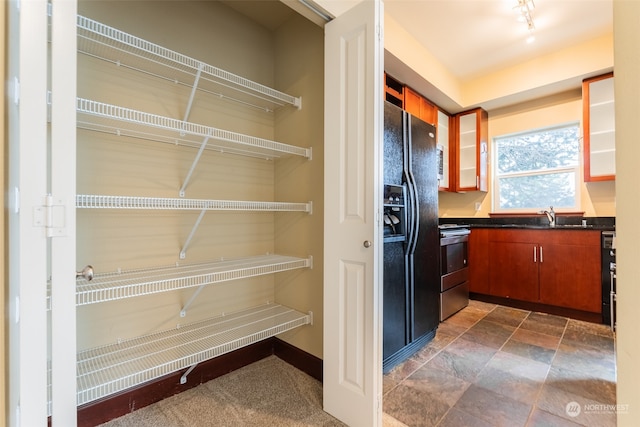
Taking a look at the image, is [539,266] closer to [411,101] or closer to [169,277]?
[411,101]

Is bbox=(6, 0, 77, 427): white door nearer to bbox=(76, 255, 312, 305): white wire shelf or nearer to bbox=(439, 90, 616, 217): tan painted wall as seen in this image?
bbox=(76, 255, 312, 305): white wire shelf

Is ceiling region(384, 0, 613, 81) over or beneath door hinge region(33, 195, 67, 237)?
over

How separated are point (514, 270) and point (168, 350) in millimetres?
3547

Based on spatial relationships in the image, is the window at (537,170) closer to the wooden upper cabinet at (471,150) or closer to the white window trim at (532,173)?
the white window trim at (532,173)

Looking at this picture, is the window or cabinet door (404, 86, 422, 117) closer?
cabinet door (404, 86, 422, 117)

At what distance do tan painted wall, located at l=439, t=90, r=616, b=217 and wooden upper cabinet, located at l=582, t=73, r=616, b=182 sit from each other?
293mm

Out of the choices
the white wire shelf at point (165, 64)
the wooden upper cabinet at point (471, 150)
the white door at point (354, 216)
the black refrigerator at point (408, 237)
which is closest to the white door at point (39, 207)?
the white wire shelf at point (165, 64)

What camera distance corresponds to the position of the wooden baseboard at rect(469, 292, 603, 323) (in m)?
2.90

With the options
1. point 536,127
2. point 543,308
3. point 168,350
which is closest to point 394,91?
point 536,127

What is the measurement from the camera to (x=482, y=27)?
266 centimetres

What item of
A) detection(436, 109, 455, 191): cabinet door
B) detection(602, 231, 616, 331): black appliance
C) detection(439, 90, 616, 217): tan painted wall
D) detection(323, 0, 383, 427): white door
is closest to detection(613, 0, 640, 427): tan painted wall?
detection(323, 0, 383, 427): white door

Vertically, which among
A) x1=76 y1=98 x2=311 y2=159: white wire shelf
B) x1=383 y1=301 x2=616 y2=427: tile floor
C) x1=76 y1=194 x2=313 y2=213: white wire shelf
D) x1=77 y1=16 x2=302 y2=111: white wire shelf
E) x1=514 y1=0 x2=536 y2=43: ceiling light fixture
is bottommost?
x1=383 y1=301 x2=616 y2=427: tile floor

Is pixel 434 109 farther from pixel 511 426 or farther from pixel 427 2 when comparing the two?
pixel 511 426

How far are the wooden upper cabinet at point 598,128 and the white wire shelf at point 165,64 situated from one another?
315cm
